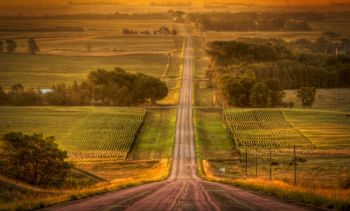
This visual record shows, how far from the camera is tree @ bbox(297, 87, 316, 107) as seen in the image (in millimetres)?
150625

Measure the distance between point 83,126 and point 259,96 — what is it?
4365 cm

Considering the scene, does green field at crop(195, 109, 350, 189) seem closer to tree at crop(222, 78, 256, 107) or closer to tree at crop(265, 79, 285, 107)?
tree at crop(222, 78, 256, 107)

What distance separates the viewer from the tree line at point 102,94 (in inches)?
Result: 5945

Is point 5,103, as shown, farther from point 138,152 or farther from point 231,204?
point 231,204

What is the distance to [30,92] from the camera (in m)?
153

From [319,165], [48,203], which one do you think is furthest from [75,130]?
[48,203]

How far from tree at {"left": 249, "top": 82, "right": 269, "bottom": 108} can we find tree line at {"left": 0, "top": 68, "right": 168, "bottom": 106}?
64.5 ft

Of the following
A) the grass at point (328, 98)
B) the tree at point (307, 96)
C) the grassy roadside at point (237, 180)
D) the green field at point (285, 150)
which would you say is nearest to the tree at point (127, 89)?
the grassy roadside at point (237, 180)

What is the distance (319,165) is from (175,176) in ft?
63.0

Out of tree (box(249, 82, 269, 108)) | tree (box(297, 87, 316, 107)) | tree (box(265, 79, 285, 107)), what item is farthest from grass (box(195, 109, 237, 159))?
tree (box(297, 87, 316, 107))

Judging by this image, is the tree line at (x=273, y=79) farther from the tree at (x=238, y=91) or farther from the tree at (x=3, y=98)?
the tree at (x=3, y=98)

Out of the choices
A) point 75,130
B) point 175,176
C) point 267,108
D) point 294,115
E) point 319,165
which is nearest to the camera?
point 175,176

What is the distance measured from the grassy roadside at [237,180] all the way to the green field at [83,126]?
37.5 ft

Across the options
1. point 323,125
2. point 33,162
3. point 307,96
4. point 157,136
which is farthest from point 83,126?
point 33,162
